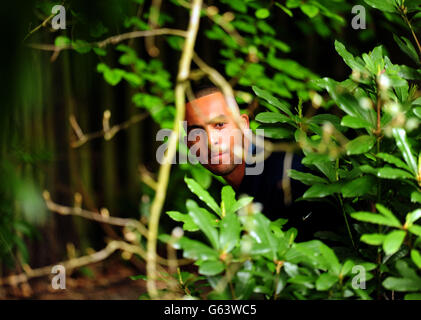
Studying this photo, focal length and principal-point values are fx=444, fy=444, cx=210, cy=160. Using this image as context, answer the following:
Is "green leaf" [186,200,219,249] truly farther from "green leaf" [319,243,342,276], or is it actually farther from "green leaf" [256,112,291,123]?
"green leaf" [256,112,291,123]

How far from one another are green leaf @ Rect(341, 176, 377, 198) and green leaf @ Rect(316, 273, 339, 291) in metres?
0.20

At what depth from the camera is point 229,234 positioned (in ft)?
3.20

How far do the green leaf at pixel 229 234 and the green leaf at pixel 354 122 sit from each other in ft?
1.15

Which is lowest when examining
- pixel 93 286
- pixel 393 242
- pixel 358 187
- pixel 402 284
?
pixel 93 286

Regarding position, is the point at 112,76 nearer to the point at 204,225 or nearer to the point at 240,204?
the point at 240,204

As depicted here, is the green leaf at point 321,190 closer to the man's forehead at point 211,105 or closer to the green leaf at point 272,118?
the green leaf at point 272,118

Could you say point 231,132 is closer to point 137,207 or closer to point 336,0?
point 336,0

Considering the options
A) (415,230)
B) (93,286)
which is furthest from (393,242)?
(93,286)

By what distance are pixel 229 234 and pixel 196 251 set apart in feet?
0.30

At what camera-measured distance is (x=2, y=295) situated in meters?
3.32

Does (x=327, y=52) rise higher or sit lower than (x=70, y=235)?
higher
